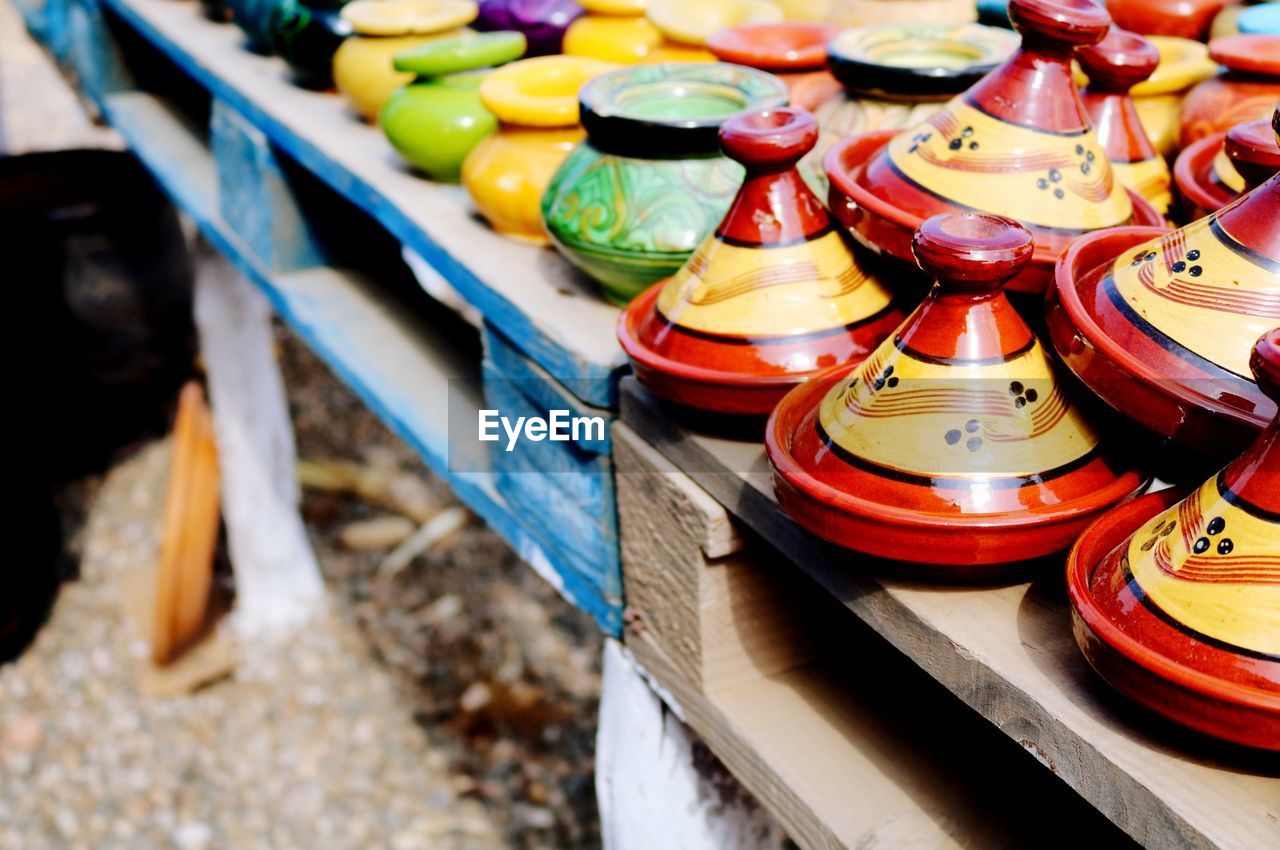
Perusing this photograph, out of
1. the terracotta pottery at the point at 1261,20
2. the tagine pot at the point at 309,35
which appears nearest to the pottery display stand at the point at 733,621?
the tagine pot at the point at 309,35

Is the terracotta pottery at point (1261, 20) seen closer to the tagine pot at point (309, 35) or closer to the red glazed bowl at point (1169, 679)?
the red glazed bowl at point (1169, 679)

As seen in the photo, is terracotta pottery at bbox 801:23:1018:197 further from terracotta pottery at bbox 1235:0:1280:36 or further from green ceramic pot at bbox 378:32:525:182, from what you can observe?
green ceramic pot at bbox 378:32:525:182

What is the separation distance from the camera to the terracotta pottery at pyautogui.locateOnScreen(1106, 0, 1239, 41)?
5.08 feet

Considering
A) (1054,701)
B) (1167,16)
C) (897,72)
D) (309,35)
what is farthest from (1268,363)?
(309,35)

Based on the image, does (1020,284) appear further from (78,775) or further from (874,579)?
(78,775)

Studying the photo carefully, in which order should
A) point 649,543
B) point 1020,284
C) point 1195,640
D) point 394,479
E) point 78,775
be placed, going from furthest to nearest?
point 394,479 < point 78,775 < point 649,543 < point 1020,284 < point 1195,640

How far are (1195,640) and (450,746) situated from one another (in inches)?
101

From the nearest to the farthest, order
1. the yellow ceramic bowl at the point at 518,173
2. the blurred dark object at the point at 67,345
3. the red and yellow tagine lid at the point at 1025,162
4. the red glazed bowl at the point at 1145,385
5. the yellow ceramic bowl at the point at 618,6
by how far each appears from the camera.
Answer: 1. the red glazed bowl at the point at 1145,385
2. the red and yellow tagine lid at the point at 1025,162
3. the yellow ceramic bowl at the point at 518,173
4. the yellow ceramic bowl at the point at 618,6
5. the blurred dark object at the point at 67,345

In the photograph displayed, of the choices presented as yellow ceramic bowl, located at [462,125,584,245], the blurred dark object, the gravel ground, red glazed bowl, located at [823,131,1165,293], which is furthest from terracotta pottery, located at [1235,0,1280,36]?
the blurred dark object

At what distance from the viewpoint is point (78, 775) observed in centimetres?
292

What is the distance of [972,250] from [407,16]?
135cm

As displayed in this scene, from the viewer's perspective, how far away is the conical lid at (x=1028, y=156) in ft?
3.21

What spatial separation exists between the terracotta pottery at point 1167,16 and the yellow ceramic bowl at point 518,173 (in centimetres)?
70

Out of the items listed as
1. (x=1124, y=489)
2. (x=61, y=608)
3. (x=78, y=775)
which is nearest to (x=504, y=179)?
(x=1124, y=489)
